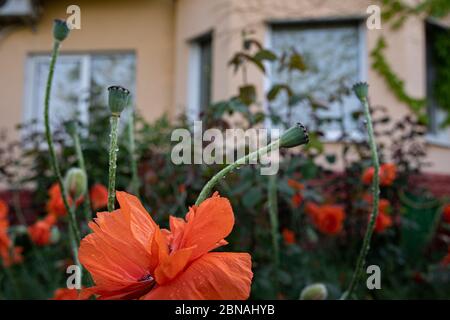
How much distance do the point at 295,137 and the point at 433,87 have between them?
642 centimetres

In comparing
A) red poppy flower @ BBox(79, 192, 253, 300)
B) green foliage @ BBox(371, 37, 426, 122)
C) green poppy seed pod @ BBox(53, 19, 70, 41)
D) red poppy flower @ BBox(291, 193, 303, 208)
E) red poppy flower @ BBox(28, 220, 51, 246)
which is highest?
green foliage @ BBox(371, 37, 426, 122)

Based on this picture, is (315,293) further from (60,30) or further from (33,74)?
(33,74)

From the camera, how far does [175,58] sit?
6.66 meters

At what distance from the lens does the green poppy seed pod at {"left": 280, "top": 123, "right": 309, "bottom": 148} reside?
48cm

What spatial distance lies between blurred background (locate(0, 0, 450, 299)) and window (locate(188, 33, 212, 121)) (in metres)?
0.02

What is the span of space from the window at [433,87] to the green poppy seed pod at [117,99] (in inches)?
242

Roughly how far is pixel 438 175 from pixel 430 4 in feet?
6.27

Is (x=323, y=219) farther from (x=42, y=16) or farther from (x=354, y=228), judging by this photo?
(x=42, y=16)

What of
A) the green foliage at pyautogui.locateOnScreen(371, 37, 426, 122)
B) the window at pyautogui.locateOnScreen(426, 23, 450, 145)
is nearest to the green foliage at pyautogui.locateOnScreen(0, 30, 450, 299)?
the green foliage at pyautogui.locateOnScreen(371, 37, 426, 122)

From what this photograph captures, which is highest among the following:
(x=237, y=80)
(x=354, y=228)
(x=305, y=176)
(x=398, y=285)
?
(x=237, y=80)

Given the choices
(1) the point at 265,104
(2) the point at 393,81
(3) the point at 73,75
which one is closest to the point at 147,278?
(1) the point at 265,104

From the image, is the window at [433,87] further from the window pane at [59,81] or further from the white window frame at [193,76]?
the window pane at [59,81]

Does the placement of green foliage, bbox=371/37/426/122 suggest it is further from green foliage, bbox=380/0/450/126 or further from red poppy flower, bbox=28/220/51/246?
red poppy flower, bbox=28/220/51/246
